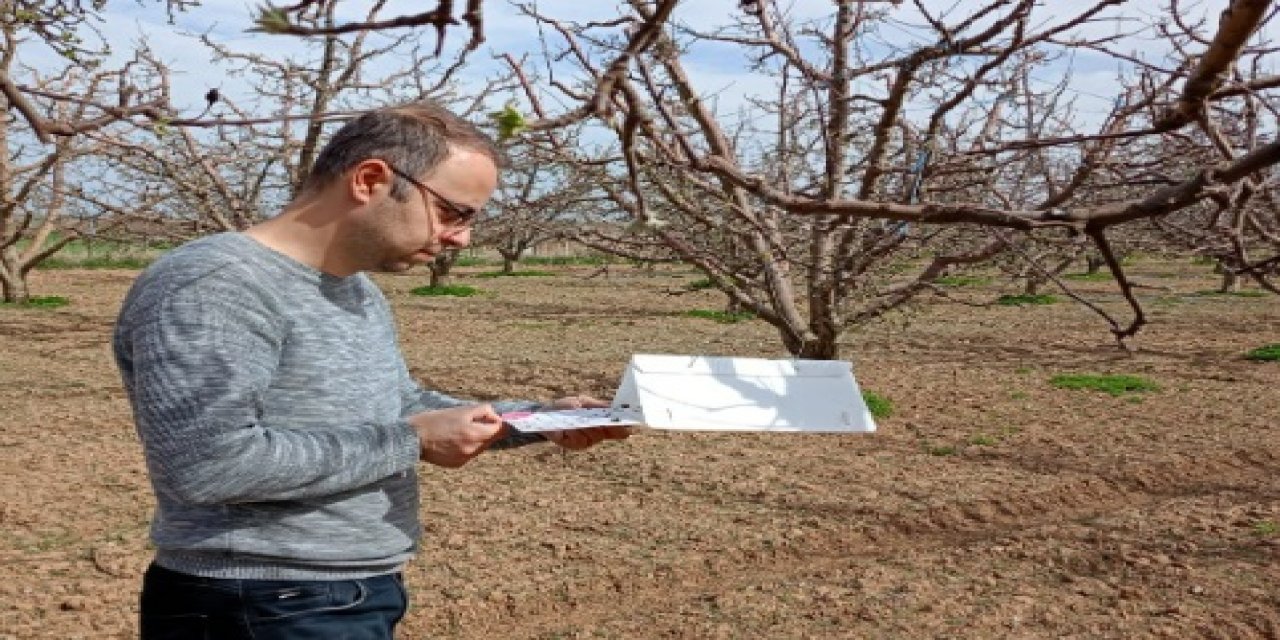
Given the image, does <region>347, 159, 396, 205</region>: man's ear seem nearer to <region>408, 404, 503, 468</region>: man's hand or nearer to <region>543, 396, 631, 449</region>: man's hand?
<region>408, 404, 503, 468</region>: man's hand

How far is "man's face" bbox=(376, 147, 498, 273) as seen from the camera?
4.88ft

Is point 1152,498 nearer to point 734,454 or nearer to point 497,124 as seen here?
point 734,454

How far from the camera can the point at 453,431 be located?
1517 mm

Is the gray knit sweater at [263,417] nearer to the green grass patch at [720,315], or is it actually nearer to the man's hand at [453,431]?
the man's hand at [453,431]

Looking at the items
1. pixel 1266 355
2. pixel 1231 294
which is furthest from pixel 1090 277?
pixel 1266 355

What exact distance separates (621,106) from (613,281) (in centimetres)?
1731

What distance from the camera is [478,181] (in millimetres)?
1531

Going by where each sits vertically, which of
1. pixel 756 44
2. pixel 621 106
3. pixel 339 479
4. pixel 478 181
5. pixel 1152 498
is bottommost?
pixel 1152 498

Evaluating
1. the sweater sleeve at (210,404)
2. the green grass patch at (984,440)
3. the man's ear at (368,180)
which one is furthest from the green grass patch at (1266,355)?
the sweater sleeve at (210,404)

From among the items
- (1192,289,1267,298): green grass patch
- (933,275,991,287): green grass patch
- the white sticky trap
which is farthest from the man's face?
(1192,289,1267,298): green grass patch

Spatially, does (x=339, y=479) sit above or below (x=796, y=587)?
above

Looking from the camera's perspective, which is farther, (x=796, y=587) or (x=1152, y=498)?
(x=1152, y=498)

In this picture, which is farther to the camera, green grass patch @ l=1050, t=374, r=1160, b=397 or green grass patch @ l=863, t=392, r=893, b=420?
green grass patch @ l=1050, t=374, r=1160, b=397

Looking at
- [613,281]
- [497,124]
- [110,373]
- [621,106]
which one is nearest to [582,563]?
[621,106]
